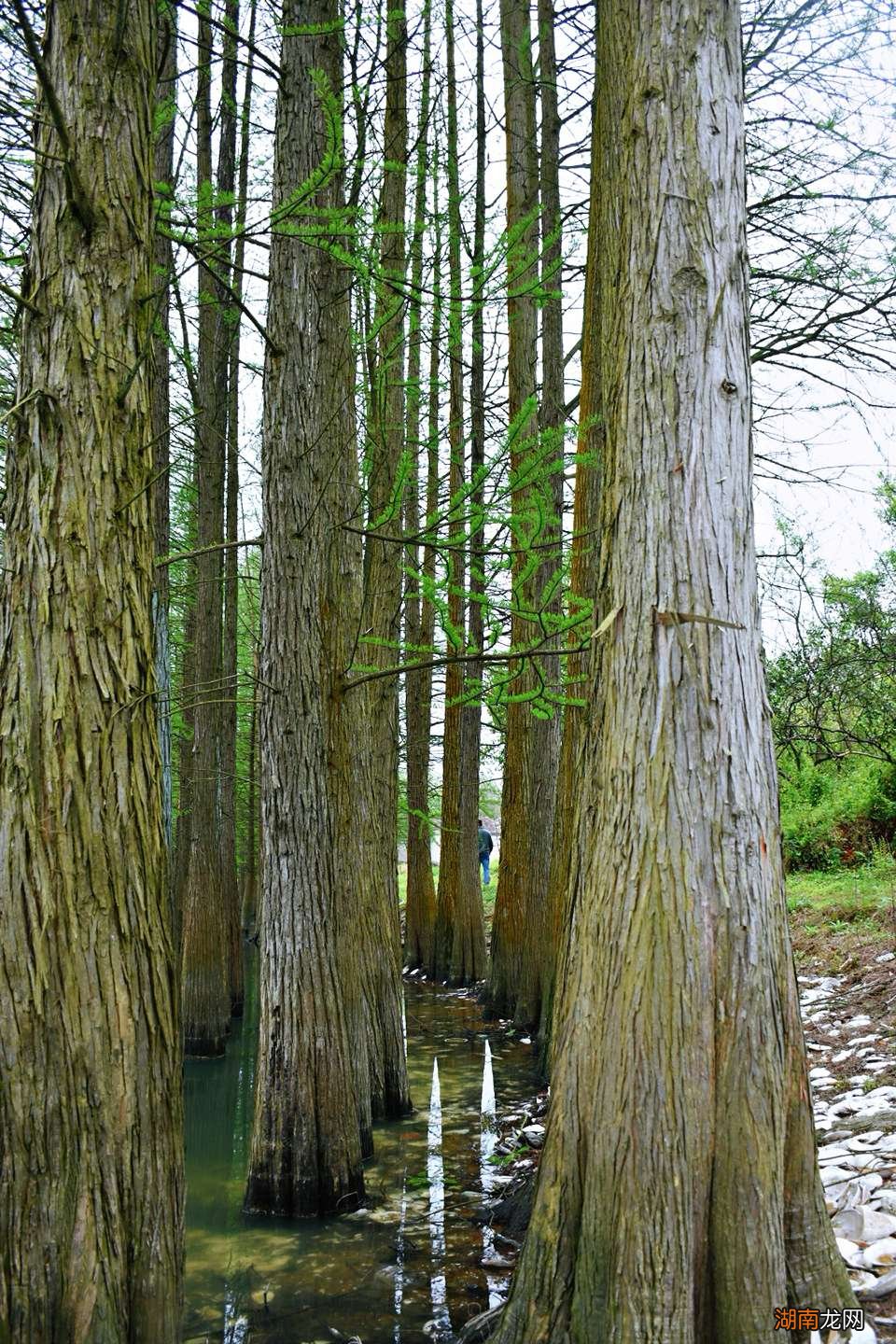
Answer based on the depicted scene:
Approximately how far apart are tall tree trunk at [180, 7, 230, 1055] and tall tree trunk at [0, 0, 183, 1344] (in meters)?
6.81

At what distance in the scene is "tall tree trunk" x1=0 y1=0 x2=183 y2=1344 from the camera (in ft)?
8.35

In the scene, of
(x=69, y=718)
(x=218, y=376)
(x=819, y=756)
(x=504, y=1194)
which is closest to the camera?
(x=69, y=718)

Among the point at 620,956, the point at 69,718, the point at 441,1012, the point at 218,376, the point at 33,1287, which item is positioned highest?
the point at 218,376

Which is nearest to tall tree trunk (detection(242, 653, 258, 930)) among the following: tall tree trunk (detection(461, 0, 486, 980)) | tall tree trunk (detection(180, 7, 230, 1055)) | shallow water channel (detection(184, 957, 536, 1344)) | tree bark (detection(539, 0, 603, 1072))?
tall tree trunk (detection(461, 0, 486, 980))

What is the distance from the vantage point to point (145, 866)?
280 cm

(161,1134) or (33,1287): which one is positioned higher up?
(161,1134)

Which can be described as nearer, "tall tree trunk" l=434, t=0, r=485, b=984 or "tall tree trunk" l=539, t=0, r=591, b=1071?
"tall tree trunk" l=539, t=0, r=591, b=1071

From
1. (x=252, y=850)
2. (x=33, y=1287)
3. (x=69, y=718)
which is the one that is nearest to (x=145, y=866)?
(x=69, y=718)

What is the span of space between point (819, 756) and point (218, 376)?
7580 mm

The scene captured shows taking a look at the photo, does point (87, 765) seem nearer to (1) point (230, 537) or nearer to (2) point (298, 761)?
(2) point (298, 761)

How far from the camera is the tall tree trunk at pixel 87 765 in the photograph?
2545mm

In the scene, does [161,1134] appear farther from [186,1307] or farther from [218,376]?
[218,376]

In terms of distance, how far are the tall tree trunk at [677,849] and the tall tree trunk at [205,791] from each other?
7.15m

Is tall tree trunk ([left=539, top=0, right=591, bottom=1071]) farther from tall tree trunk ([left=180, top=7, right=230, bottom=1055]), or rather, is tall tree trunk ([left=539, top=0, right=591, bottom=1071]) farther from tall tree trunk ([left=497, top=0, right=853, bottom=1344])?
tall tree trunk ([left=180, top=7, right=230, bottom=1055])
